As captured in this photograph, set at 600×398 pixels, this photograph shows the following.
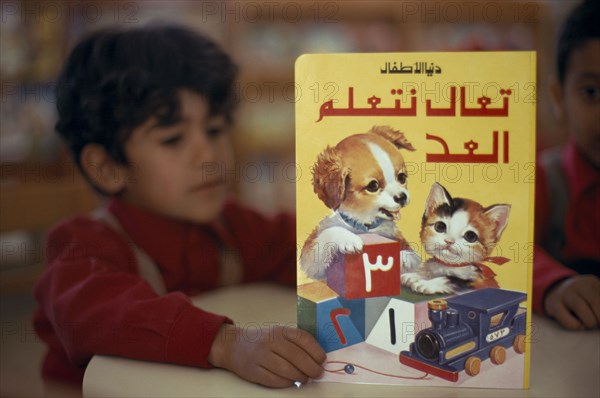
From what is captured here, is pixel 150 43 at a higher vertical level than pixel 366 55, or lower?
higher

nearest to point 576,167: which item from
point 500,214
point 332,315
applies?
point 500,214

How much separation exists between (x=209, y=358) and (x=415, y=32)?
289 centimetres

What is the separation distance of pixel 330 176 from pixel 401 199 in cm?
7

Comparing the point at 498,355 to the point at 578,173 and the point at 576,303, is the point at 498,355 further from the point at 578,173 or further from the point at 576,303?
the point at 578,173

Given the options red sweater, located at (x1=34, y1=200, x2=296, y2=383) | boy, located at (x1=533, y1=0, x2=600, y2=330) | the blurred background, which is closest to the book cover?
red sweater, located at (x1=34, y1=200, x2=296, y2=383)

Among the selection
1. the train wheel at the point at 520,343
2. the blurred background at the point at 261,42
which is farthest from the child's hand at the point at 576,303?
the blurred background at the point at 261,42

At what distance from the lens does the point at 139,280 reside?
771 mm

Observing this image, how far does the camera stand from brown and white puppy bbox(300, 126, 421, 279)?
1.95 ft

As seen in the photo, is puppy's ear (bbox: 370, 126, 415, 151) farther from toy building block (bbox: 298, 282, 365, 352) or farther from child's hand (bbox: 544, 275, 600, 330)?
child's hand (bbox: 544, 275, 600, 330)

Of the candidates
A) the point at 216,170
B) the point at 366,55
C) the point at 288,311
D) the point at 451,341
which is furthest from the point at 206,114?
the point at 451,341

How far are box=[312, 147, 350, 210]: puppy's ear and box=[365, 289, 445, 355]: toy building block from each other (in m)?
0.11

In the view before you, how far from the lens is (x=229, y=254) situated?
1.15 meters

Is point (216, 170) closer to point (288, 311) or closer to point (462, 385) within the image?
point (288, 311)

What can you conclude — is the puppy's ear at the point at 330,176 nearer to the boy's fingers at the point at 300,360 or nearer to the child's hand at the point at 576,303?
the boy's fingers at the point at 300,360
